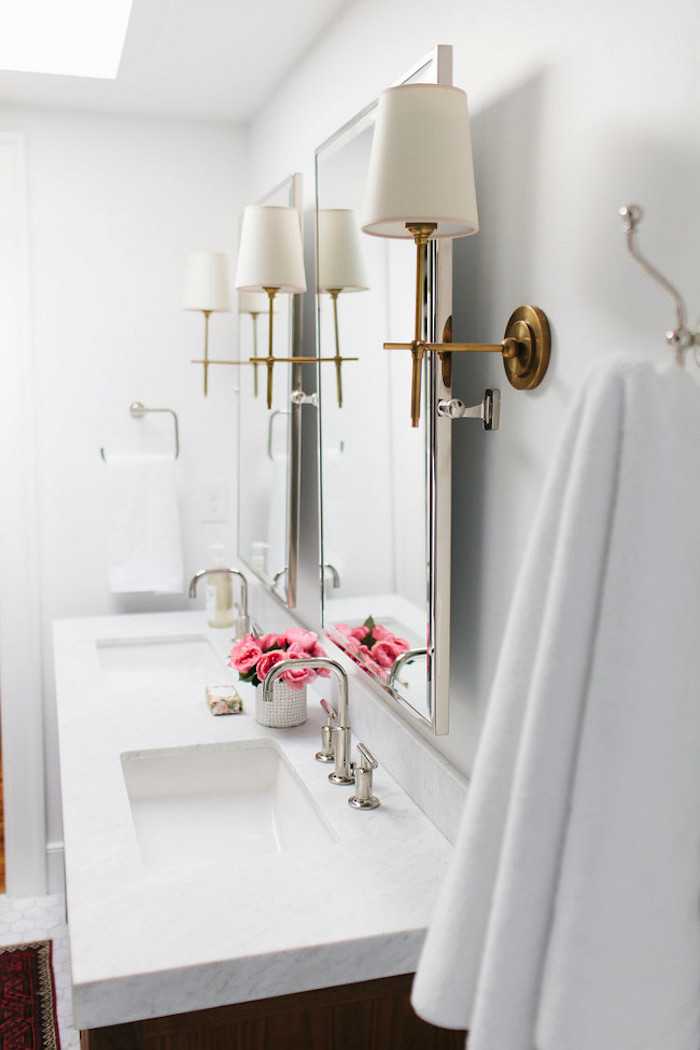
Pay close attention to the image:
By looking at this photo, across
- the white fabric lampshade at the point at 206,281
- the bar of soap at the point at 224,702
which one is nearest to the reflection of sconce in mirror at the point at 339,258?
the bar of soap at the point at 224,702

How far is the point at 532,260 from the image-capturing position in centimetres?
116

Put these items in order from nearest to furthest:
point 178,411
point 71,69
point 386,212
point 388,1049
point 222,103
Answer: point 386,212 → point 388,1049 → point 71,69 → point 222,103 → point 178,411

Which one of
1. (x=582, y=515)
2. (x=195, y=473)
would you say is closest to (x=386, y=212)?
(x=582, y=515)

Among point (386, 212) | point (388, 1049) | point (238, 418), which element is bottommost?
point (388, 1049)

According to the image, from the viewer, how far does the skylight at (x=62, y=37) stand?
2.35 meters

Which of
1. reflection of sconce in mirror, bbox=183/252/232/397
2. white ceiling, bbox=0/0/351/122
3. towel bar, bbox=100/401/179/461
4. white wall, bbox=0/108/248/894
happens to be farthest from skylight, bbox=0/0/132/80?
towel bar, bbox=100/401/179/461

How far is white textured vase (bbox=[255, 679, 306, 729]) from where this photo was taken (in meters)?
1.85

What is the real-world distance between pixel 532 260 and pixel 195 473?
190cm

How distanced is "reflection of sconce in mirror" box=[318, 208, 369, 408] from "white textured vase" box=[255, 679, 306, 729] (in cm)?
54

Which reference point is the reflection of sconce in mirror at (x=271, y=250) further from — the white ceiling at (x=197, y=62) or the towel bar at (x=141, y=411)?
the towel bar at (x=141, y=411)

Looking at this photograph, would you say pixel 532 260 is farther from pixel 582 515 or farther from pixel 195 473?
pixel 195 473

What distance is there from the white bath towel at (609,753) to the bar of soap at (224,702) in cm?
120

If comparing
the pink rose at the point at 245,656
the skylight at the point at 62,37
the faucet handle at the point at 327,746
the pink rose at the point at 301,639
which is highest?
the skylight at the point at 62,37

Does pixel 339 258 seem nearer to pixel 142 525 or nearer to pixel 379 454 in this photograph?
pixel 379 454
